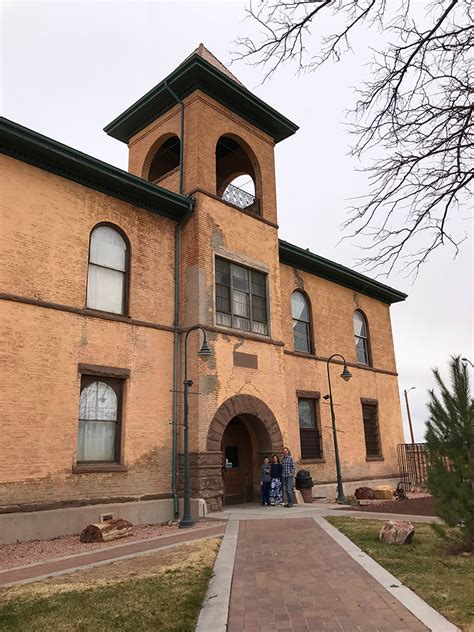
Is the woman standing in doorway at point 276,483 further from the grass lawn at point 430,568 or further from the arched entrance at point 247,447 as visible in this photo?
the grass lawn at point 430,568

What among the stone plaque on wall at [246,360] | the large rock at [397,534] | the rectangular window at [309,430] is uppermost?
the stone plaque on wall at [246,360]

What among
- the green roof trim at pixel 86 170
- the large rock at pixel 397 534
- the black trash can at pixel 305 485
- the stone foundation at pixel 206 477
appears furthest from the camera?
the black trash can at pixel 305 485

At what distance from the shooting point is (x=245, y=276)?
17.0 meters

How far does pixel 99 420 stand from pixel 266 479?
5.68m

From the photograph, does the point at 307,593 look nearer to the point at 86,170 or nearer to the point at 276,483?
the point at 276,483

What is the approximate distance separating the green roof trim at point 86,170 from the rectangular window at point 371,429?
12.6m

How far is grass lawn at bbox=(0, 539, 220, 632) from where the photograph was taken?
5.10 meters

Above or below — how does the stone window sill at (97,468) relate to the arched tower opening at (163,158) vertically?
below

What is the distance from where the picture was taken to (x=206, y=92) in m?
17.5

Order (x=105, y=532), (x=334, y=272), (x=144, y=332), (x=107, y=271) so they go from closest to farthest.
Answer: (x=105, y=532) → (x=107, y=271) → (x=144, y=332) → (x=334, y=272)

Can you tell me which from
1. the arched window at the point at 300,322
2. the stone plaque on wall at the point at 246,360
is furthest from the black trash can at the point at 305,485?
the arched window at the point at 300,322

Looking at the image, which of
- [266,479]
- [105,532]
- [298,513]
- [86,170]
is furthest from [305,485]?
[86,170]

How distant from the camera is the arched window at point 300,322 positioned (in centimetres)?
2009

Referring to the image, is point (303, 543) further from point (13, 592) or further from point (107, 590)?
point (13, 592)
